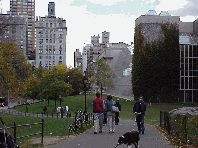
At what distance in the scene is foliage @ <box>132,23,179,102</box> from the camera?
185ft

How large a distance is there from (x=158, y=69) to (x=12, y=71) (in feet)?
109

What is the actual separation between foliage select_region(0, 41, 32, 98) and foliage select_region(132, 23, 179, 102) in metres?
27.8

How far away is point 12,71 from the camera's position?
28.2m

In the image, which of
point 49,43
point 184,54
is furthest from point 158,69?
point 49,43

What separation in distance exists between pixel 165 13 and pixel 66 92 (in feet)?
77.4

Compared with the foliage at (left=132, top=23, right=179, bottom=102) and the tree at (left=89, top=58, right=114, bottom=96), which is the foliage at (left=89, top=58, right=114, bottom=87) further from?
the foliage at (left=132, top=23, right=179, bottom=102)

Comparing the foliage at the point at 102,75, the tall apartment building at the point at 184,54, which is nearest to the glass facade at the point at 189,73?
the tall apartment building at the point at 184,54

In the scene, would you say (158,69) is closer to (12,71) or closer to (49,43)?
(12,71)

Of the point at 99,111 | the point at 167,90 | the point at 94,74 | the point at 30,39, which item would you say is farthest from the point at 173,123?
the point at 30,39

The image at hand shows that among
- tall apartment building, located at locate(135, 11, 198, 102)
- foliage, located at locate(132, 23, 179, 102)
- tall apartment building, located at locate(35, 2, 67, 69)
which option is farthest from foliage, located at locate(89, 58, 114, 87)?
tall apartment building, located at locate(35, 2, 67, 69)

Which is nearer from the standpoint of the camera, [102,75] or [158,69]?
[158,69]

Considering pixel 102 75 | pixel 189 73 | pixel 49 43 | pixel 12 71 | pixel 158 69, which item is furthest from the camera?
pixel 49 43

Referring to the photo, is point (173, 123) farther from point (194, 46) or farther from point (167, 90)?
point (194, 46)

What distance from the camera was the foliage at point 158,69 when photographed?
5641 centimetres
